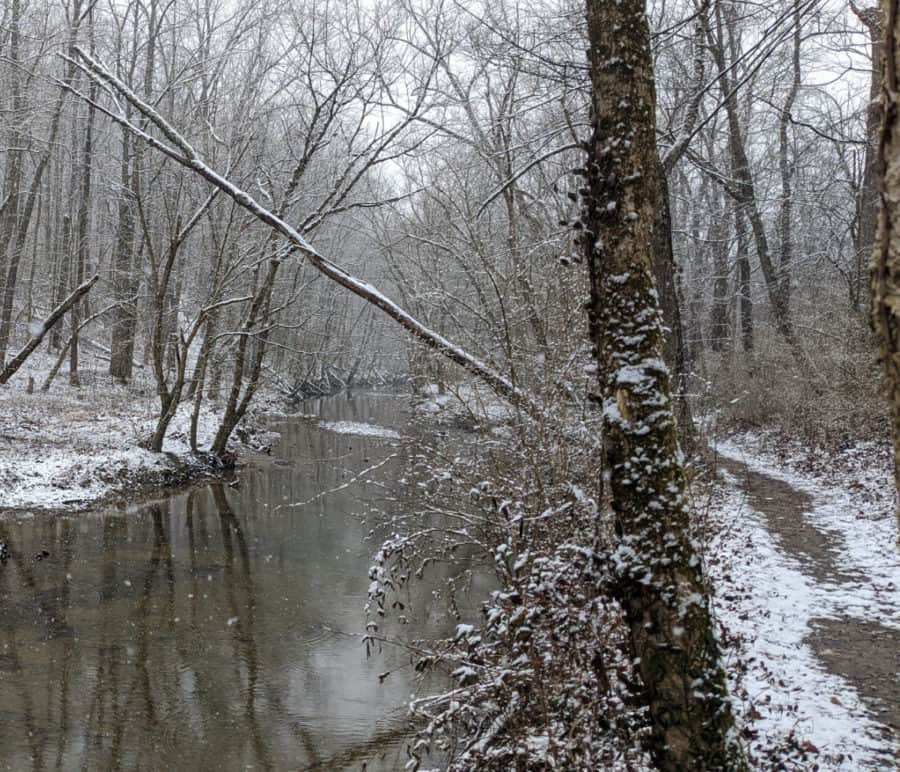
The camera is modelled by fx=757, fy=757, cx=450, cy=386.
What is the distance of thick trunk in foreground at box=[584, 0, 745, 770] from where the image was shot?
3238mm

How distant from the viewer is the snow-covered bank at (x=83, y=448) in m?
13.2

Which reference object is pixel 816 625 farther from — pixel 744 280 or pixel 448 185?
pixel 744 280

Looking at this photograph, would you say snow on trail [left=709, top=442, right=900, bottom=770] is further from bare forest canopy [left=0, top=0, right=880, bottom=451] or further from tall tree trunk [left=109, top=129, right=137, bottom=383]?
tall tree trunk [left=109, top=129, right=137, bottom=383]

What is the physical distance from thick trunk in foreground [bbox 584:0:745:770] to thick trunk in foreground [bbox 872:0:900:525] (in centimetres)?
194

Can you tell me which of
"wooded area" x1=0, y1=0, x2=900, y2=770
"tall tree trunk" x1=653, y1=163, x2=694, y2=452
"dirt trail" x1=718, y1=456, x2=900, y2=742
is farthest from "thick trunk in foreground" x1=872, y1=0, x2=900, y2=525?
"tall tree trunk" x1=653, y1=163, x2=694, y2=452

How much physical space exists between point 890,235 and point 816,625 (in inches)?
240

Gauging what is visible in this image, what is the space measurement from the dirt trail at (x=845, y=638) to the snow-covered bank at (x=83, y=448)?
11.2 meters

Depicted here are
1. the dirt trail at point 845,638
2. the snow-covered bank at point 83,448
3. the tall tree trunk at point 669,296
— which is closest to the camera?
the dirt trail at point 845,638

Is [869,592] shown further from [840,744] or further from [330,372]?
[330,372]

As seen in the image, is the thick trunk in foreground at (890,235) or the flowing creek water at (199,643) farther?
the flowing creek water at (199,643)

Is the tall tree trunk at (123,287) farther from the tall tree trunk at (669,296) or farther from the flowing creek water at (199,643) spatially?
the tall tree trunk at (669,296)

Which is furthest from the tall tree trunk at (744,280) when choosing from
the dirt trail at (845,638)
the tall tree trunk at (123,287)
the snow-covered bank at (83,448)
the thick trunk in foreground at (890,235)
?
the thick trunk in foreground at (890,235)

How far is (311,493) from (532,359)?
387 inches

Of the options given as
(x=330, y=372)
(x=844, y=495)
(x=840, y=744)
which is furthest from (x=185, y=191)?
(x=330, y=372)
